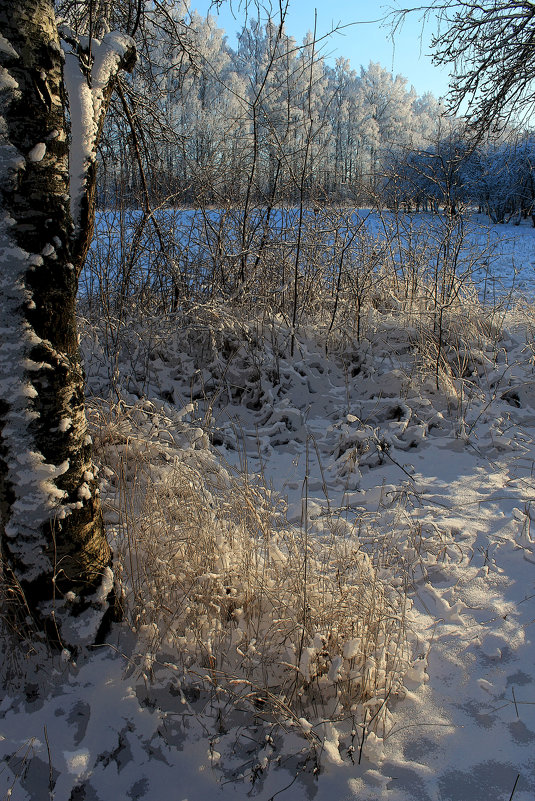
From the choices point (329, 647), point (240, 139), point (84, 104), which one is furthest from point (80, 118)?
point (240, 139)

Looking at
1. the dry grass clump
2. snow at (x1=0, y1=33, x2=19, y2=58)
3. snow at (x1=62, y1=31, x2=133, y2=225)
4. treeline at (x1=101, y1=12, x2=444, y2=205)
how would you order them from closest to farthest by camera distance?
1. snow at (x1=0, y1=33, x2=19, y2=58)
2. snow at (x1=62, y1=31, x2=133, y2=225)
3. the dry grass clump
4. treeline at (x1=101, y1=12, x2=444, y2=205)

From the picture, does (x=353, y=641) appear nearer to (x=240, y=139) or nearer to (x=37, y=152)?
(x=37, y=152)

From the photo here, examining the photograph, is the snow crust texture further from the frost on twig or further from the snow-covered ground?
the frost on twig

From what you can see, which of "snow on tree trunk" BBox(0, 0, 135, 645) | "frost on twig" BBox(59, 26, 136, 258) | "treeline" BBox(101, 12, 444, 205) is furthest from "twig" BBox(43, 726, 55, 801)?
"treeline" BBox(101, 12, 444, 205)

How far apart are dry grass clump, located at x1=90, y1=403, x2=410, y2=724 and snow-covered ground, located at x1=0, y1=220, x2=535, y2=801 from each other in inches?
1.0

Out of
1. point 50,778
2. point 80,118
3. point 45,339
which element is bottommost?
point 50,778

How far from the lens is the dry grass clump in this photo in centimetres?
169

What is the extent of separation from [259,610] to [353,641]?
396 mm

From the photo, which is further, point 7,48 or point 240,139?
point 240,139

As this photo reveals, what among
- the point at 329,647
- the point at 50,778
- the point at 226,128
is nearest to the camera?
the point at 50,778

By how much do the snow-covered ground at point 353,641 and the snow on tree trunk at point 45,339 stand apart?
27 centimetres

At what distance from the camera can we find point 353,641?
1629mm

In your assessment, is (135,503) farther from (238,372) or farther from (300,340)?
(300,340)

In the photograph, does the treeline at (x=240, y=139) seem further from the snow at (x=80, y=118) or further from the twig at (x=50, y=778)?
the twig at (x=50, y=778)
